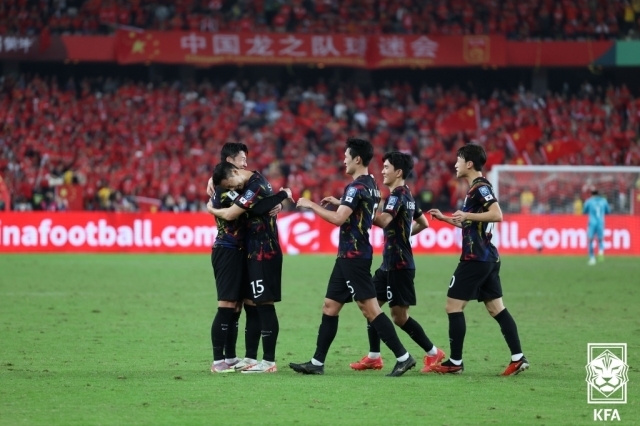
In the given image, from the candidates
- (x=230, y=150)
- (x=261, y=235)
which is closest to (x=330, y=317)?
(x=261, y=235)

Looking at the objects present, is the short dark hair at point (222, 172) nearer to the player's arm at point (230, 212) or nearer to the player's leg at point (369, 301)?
the player's arm at point (230, 212)

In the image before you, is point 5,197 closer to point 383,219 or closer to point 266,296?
point 266,296

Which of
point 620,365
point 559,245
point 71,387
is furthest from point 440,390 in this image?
point 559,245

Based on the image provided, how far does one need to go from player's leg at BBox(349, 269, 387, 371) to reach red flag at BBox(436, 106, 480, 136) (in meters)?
30.2

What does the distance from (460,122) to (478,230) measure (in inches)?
1216

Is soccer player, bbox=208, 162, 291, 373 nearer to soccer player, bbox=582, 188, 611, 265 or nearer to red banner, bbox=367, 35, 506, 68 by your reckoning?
soccer player, bbox=582, 188, 611, 265

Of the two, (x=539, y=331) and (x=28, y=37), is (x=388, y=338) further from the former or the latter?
(x=28, y=37)

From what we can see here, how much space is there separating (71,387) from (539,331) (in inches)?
285

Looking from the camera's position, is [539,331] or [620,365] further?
[539,331]

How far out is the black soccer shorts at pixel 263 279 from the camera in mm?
10047

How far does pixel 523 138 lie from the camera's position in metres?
39.1

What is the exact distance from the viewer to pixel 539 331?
14.3m

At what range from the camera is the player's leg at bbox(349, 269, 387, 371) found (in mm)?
10438

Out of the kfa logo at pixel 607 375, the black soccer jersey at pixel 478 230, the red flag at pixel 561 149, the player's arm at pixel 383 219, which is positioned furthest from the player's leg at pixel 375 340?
the red flag at pixel 561 149
